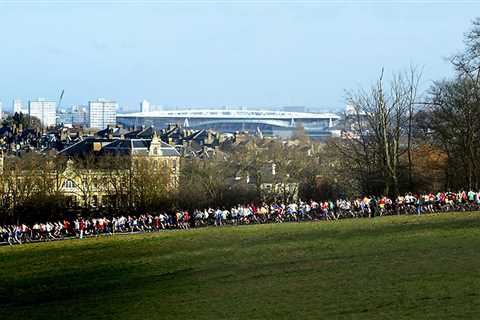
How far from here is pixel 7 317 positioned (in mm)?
27500

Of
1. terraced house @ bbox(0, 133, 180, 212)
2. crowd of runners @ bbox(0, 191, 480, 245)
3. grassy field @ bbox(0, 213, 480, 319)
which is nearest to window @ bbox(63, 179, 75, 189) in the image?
terraced house @ bbox(0, 133, 180, 212)

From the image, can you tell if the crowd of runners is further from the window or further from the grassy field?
the window

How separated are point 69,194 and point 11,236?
30.2 metres

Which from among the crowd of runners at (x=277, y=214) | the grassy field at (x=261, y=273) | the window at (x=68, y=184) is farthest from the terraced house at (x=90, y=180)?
the grassy field at (x=261, y=273)

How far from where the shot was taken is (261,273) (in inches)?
1229

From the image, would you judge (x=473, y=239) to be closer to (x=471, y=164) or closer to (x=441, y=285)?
(x=441, y=285)

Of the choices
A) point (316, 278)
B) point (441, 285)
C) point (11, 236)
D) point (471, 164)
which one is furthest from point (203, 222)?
point (441, 285)

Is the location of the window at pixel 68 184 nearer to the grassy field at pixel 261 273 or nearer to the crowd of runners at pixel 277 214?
the crowd of runners at pixel 277 214

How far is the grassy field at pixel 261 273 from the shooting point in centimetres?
2388

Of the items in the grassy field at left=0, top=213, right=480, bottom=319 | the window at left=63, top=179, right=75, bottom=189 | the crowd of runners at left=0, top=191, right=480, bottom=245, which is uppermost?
the window at left=63, top=179, right=75, bottom=189

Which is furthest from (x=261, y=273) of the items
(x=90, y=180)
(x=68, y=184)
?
(x=68, y=184)

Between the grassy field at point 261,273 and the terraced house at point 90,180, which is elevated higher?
the terraced house at point 90,180

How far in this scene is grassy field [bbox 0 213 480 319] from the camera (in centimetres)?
2388

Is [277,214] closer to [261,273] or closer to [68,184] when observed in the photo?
[261,273]
